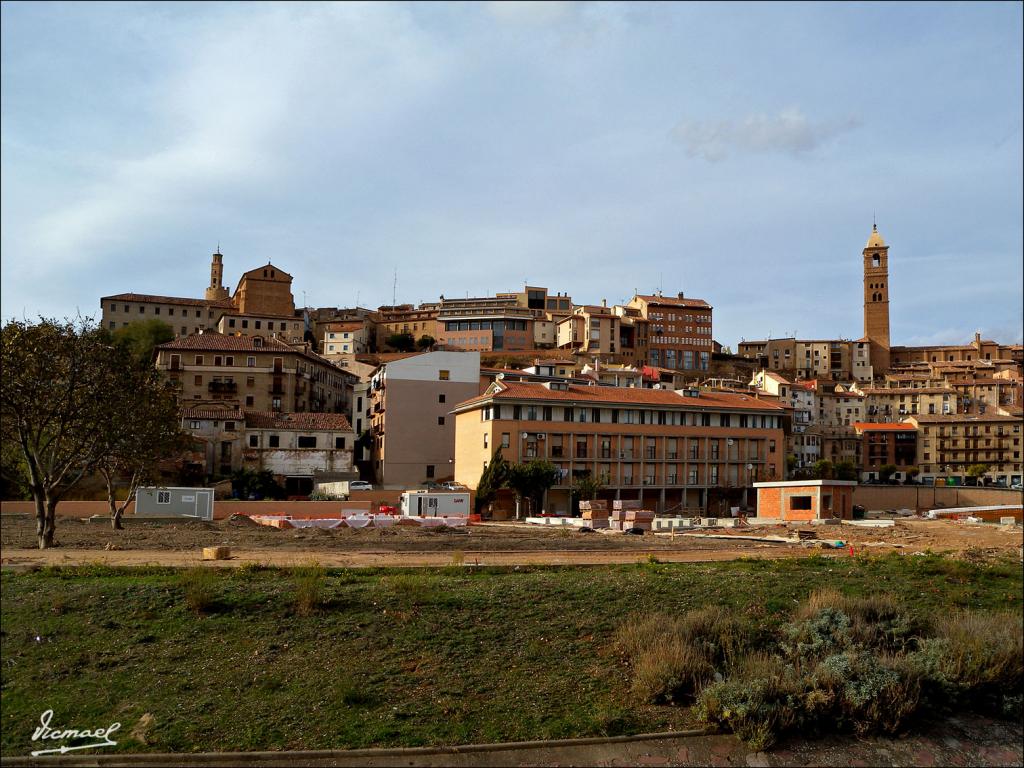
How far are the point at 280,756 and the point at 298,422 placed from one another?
44.4 metres

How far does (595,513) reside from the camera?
133ft

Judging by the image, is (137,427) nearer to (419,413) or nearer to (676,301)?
(419,413)

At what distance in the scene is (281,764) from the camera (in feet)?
37.5

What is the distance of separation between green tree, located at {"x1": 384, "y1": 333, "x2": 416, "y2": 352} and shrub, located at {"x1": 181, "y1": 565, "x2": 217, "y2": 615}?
85.5m

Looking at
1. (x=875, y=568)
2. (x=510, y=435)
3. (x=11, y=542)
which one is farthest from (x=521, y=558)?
(x=510, y=435)

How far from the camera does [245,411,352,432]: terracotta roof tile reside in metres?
54.0

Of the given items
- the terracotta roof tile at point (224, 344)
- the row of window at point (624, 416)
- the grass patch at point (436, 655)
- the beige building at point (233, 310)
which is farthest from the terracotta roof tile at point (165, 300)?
the grass patch at point (436, 655)

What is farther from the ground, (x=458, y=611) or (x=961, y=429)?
(x=961, y=429)

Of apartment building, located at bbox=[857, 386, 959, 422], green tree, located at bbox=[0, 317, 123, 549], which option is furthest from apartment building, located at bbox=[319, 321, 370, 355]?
green tree, located at bbox=[0, 317, 123, 549]

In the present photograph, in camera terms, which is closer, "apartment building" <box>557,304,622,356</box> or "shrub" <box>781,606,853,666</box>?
"shrub" <box>781,606,853,666</box>

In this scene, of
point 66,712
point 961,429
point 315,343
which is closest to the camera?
point 66,712

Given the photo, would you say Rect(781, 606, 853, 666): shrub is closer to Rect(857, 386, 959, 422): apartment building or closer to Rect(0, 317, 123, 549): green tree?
Rect(0, 317, 123, 549): green tree

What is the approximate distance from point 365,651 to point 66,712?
4292 millimetres

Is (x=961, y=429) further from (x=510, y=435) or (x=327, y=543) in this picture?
(x=327, y=543)
